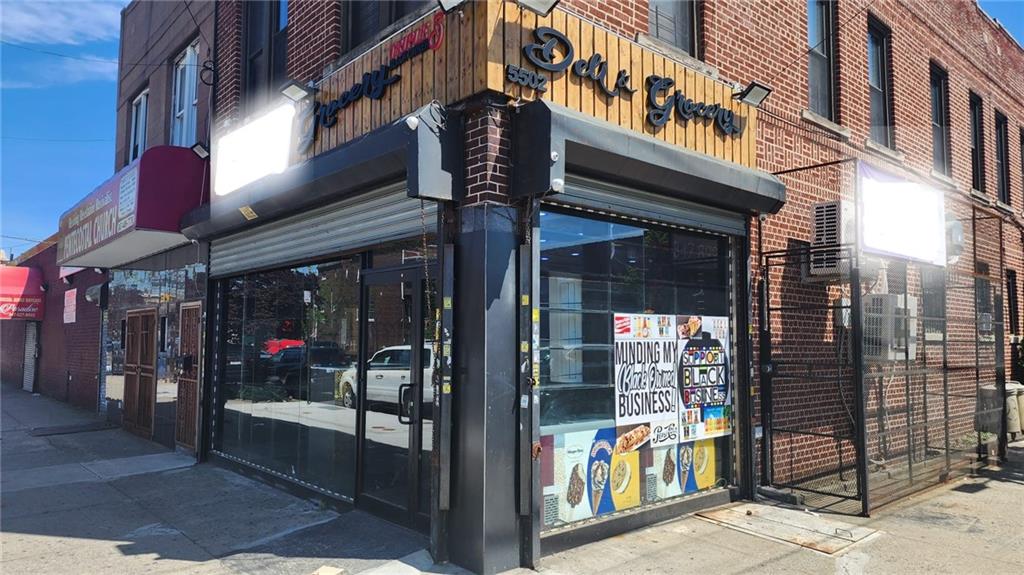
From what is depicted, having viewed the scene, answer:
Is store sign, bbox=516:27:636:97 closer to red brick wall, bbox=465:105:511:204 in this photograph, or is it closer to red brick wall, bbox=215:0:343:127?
red brick wall, bbox=465:105:511:204

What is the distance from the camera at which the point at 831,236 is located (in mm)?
7938

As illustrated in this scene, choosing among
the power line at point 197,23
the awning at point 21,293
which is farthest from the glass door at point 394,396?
the awning at point 21,293

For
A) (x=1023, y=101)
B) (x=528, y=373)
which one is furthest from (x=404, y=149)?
(x=1023, y=101)

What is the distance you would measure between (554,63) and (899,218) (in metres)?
4.85

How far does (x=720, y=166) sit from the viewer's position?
689cm

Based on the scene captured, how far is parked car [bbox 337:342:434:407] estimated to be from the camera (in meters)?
6.00

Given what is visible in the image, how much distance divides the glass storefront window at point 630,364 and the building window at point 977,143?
880 centimetres

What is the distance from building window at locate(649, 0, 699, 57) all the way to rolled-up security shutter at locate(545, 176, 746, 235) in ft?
5.99

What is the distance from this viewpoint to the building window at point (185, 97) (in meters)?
11.5

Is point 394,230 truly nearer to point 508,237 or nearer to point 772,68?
point 508,237

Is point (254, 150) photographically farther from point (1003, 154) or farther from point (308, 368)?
point (1003, 154)

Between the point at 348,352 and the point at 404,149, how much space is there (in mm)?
2675

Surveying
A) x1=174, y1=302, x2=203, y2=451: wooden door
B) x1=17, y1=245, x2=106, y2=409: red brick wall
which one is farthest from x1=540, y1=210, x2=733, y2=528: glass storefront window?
x1=17, y1=245, x2=106, y2=409: red brick wall

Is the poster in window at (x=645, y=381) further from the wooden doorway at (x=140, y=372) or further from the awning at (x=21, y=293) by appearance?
the awning at (x=21, y=293)
